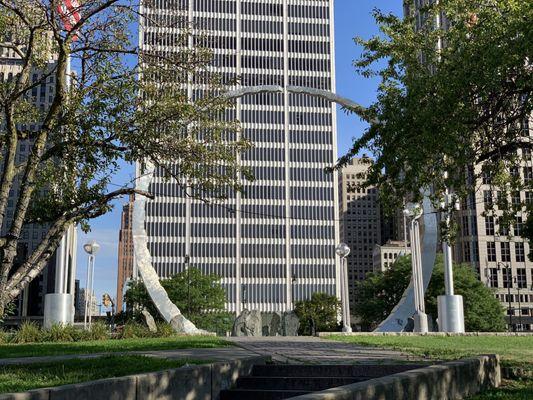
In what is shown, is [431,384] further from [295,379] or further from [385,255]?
[385,255]

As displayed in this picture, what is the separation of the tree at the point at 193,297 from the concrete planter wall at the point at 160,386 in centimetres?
6848

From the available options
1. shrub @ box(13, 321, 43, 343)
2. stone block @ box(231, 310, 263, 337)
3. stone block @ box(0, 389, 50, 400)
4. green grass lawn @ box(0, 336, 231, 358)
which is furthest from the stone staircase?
stone block @ box(231, 310, 263, 337)

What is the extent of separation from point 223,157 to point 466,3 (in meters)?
7.06

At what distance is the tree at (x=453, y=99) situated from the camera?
12.5 meters

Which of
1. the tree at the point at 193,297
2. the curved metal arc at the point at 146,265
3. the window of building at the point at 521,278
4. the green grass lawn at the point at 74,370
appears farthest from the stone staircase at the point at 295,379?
the window of building at the point at 521,278

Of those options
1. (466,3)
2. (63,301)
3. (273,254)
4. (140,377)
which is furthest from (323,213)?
(140,377)

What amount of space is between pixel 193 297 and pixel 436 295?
100ft

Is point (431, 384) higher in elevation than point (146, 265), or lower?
lower

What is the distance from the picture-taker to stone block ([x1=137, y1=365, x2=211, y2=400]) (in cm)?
754

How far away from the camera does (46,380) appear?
823 cm

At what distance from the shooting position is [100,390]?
696 centimetres

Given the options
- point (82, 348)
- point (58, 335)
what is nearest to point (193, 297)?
point (58, 335)

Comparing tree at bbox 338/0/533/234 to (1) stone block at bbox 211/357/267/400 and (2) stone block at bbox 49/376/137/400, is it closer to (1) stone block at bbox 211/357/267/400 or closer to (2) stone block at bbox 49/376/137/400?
(1) stone block at bbox 211/357/267/400

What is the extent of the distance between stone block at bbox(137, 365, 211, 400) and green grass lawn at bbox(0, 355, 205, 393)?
0.65 metres
